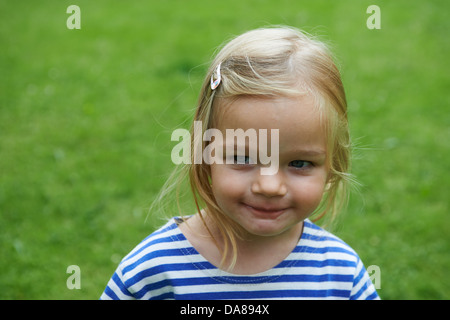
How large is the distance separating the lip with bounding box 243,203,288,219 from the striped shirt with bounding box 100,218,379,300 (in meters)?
0.31

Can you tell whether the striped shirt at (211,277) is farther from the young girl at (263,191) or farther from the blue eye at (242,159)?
the blue eye at (242,159)

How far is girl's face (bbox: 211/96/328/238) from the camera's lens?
154 centimetres

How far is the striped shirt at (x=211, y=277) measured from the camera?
181 centimetres

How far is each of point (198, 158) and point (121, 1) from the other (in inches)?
283

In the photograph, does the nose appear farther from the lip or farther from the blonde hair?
the blonde hair

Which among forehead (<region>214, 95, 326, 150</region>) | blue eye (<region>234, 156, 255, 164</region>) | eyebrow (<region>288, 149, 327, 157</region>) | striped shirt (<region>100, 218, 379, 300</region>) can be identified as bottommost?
striped shirt (<region>100, 218, 379, 300</region>)

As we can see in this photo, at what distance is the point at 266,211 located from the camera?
161 cm

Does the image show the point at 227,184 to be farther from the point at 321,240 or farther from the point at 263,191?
the point at 321,240

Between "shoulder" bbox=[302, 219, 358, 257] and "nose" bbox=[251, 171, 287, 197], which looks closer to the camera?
"nose" bbox=[251, 171, 287, 197]

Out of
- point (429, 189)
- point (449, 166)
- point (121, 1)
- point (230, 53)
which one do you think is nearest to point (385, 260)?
point (429, 189)

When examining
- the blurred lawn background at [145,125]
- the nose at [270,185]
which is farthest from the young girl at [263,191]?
the blurred lawn background at [145,125]

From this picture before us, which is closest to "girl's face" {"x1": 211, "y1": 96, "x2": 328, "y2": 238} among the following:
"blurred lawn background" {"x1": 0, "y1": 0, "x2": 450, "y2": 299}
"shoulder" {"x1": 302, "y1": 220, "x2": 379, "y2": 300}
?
"shoulder" {"x1": 302, "y1": 220, "x2": 379, "y2": 300}

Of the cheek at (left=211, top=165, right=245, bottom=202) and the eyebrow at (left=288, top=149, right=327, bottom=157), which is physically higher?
the eyebrow at (left=288, top=149, right=327, bottom=157)

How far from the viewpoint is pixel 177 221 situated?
194 centimetres
